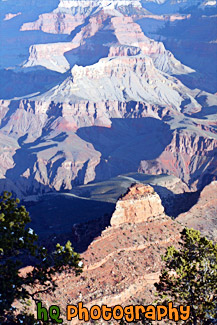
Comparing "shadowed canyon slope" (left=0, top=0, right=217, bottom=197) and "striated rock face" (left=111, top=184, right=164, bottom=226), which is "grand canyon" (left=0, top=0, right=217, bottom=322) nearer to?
"striated rock face" (left=111, top=184, right=164, bottom=226)

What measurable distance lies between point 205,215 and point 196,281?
35078 mm

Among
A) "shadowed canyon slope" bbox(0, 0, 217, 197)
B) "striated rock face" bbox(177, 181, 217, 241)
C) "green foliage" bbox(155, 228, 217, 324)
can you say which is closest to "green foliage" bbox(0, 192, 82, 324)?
"green foliage" bbox(155, 228, 217, 324)

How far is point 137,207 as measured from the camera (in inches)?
1945

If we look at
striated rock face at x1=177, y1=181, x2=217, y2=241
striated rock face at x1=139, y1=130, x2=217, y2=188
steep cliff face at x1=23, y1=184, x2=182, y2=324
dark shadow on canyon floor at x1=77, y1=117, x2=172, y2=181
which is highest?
steep cliff face at x1=23, y1=184, x2=182, y2=324

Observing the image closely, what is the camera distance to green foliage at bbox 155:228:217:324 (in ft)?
89.0

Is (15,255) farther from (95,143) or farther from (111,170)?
(95,143)

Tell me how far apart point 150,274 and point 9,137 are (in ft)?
418

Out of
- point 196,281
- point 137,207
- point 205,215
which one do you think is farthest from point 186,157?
point 196,281

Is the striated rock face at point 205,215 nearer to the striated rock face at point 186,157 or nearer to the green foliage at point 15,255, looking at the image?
the green foliage at point 15,255

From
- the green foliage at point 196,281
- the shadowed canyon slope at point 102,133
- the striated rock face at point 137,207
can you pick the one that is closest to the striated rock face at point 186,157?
the shadowed canyon slope at point 102,133

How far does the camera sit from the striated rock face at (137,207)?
4841 cm

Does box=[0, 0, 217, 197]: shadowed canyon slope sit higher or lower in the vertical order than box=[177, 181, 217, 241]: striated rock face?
lower

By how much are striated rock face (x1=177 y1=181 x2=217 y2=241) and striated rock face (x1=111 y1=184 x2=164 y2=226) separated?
8.61m

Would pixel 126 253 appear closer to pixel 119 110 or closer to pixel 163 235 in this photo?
pixel 163 235
